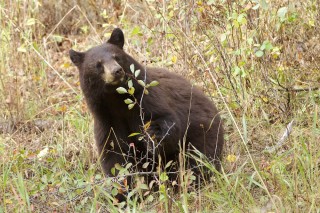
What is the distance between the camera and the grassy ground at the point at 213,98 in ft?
18.2

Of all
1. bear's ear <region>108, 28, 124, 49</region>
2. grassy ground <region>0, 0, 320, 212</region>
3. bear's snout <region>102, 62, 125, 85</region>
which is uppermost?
bear's ear <region>108, 28, 124, 49</region>

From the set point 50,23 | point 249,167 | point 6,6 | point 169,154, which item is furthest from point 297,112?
point 50,23

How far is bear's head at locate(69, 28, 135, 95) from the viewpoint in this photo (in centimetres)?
566

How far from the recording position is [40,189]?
5.11 meters

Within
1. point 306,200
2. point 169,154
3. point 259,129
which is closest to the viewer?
point 306,200

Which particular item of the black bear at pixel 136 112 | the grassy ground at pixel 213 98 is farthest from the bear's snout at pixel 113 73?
the grassy ground at pixel 213 98

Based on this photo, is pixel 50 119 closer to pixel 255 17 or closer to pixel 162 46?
pixel 162 46

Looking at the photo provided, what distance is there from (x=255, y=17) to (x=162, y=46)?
3.73ft

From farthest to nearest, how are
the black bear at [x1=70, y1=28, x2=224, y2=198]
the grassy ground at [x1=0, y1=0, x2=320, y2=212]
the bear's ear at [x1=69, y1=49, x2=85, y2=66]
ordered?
the bear's ear at [x1=69, y1=49, x2=85, y2=66] < the black bear at [x1=70, y1=28, x2=224, y2=198] < the grassy ground at [x1=0, y1=0, x2=320, y2=212]

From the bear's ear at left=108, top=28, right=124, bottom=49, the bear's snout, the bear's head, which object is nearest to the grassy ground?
the bear's ear at left=108, top=28, right=124, bottom=49

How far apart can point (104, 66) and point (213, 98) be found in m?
1.94

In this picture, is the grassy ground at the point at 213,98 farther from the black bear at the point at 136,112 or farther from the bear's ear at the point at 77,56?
the bear's ear at the point at 77,56

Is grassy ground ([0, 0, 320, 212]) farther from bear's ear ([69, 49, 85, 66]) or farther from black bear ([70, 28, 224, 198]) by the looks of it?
bear's ear ([69, 49, 85, 66])

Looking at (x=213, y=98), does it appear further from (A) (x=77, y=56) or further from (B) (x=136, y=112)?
(A) (x=77, y=56)
